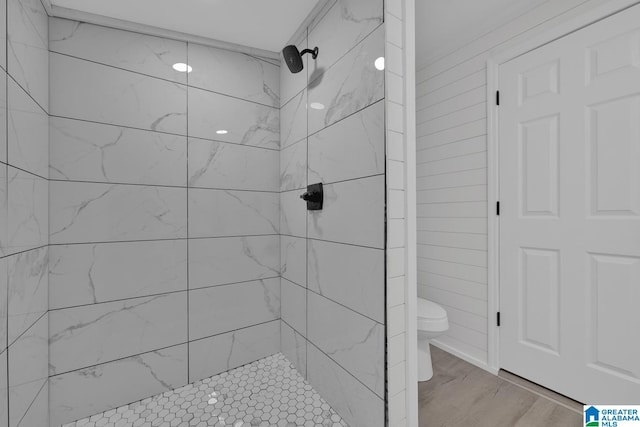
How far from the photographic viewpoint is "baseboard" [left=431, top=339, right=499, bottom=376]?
190 cm

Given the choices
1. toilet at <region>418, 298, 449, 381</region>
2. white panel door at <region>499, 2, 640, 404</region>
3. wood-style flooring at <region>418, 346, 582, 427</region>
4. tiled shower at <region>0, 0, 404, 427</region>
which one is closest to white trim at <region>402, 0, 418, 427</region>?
tiled shower at <region>0, 0, 404, 427</region>

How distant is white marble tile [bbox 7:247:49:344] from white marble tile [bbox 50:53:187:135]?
69cm

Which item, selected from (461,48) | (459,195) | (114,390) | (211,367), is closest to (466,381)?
(459,195)

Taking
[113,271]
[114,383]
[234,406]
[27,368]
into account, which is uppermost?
[113,271]

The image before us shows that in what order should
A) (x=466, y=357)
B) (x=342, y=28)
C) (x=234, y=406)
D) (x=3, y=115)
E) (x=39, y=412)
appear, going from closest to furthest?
(x=3, y=115) → (x=39, y=412) → (x=342, y=28) → (x=234, y=406) → (x=466, y=357)

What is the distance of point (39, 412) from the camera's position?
119 centimetres

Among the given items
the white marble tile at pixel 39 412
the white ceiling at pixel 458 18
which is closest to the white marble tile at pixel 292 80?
the white ceiling at pixel 458 18

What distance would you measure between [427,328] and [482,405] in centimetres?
47

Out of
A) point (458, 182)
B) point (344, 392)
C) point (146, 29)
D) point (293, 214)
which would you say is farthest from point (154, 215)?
point (458, 182)

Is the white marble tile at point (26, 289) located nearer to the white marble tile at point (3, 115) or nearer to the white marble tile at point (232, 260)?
the white marble tile at point (3, 115)

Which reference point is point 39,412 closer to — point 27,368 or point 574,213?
point 27,368

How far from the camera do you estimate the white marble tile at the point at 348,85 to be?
1112mm

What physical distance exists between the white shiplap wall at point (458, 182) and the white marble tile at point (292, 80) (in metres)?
1.26

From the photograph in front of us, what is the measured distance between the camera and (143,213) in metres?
1.49
